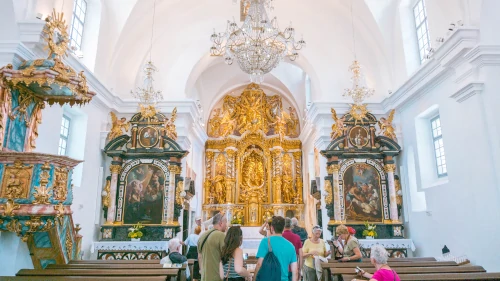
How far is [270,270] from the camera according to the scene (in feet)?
11.9

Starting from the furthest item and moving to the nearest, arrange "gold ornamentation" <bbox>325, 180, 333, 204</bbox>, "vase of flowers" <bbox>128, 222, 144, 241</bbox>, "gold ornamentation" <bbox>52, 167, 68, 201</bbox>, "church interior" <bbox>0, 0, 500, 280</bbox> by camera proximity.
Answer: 1. "gold ornamentation" <bbox>325, 180, 333, 204</bbox>
2. "vase of flowers" <bbox>128, 222, 144, 241</bbox>
3. "church interior" <bbox>0, 0, 500, 280</bbox>
4. "gold ornamentation" <bbox>52, 167, 68, 201</bbox>

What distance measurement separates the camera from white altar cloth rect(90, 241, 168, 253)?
1001 centimetres

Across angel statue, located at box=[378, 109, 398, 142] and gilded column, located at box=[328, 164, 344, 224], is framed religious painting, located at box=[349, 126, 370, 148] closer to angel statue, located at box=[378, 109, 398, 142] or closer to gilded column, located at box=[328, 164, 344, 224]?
angel statue, located at box=[378, 109, 398, 142]

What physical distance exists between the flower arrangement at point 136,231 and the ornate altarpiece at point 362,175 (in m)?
5.43

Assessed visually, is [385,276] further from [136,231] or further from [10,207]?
[136,231]

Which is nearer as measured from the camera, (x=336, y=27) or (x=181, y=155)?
(x=181, y=155)

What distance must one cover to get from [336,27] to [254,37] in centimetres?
589

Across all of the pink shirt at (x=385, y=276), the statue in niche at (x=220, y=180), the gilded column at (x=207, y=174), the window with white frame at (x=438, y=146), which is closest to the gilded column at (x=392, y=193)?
the window with white frame at (x=438, y=146)

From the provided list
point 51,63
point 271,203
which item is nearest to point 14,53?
point 51,63

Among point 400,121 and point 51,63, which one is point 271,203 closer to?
point 400,121

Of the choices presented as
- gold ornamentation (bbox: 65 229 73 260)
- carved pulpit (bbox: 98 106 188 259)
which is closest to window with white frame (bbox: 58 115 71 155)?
carved pulpit (bbox: 98 106 188 259)

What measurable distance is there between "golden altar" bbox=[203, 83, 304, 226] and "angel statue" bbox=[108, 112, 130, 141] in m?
7.28

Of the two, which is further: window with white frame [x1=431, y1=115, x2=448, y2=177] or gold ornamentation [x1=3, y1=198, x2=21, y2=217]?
window with white frame [x1=431, y1=115, x2=448, y2=177]

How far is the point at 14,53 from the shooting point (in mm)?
6590
